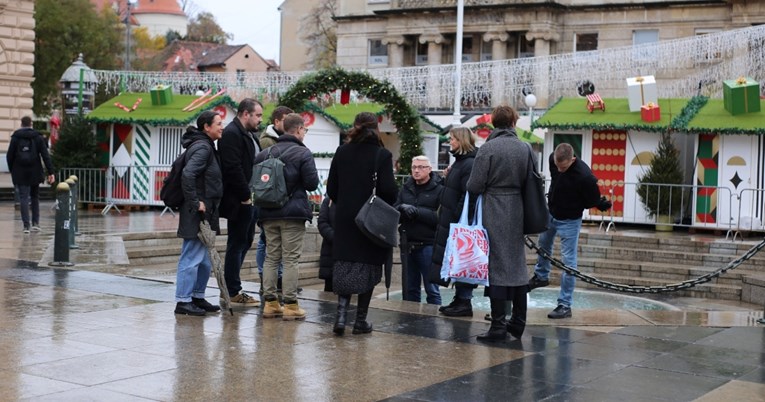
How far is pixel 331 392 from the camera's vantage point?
7.52 meters

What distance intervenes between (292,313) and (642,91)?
13831 mm

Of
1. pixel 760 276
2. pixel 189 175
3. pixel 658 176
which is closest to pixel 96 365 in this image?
pixel 189 175

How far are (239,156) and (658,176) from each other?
13.1m

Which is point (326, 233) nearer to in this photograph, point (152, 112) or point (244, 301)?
point (244, 301)

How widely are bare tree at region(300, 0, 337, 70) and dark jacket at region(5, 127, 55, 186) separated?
49.4m

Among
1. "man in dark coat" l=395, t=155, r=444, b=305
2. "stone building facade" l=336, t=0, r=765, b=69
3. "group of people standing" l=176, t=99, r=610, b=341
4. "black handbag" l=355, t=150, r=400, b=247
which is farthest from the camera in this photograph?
"stone building facade" l=336, t=0, r=765, b=69

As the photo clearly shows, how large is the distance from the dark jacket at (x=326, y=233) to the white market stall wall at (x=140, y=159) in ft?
43.9

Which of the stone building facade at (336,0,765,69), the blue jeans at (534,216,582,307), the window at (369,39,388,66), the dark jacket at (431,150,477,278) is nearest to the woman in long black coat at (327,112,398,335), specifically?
the dark jacket at (431,150,477,278)

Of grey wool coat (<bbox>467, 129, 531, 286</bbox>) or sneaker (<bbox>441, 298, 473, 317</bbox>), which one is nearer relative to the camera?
grey wool coat (<bbox>467, 129, 531, 286</bbox>)

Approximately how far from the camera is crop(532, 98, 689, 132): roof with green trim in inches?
876

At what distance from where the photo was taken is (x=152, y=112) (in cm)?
2573

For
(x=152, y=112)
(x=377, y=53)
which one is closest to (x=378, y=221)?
(x=152, y=112)

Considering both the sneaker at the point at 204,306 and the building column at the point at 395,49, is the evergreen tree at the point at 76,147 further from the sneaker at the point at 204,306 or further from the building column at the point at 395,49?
the building column at the point at 395,49

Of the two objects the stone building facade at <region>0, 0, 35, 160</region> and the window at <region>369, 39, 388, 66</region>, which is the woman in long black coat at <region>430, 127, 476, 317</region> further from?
the window at <region>369, 39, 388, 66</region>
